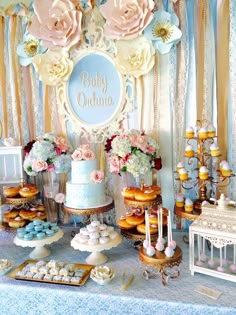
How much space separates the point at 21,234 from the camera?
171cm

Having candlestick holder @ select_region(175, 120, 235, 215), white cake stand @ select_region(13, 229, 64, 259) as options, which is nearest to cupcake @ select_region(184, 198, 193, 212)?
candlestick holder @ select_region(175, 120, 235, 215)

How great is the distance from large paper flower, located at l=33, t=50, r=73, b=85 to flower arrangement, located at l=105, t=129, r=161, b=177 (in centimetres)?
55

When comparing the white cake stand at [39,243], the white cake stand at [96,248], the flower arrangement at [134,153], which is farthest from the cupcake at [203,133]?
the white cake stand at [39,243]

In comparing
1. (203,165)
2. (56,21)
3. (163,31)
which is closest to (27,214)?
(203,165)

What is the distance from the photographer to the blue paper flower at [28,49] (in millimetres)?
2121

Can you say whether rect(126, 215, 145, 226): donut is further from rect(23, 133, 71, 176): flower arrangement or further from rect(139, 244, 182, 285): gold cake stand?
rect(23, 133, 71, 176): flower arrangement

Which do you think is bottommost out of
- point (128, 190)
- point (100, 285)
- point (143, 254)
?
point (100, 285)

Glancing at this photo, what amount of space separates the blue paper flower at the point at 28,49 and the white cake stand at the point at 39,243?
1103 mm

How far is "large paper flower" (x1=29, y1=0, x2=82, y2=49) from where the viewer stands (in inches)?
78.0

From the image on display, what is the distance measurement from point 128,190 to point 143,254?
0.41 metres

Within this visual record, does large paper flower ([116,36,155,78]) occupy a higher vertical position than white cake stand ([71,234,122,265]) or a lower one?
higher

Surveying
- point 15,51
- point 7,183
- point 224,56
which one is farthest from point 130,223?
point 15,51

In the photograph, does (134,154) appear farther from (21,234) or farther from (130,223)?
(21,234)

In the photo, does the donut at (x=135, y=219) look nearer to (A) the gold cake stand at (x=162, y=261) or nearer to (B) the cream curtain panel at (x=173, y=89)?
(A) the gold cake stand at (x=162, y=261)
